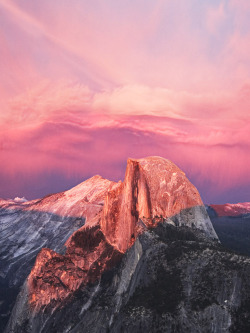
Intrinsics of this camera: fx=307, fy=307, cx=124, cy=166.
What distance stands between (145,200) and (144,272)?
84.7ft

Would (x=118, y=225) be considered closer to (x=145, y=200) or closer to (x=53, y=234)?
(x=145, y=200)

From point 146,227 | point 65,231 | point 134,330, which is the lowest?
point 134,330

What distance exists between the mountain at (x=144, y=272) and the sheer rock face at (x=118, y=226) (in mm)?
286

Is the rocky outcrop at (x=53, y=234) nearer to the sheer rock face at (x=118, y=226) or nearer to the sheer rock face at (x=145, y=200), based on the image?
the sheer rock face at (x=118, y=226)

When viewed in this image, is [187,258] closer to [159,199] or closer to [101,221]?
[159,199]

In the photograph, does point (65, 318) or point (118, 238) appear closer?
point (65, 318)

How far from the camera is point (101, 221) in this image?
9406 cm

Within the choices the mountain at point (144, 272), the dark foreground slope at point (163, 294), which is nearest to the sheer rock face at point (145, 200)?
the mountain at point (144, 272)

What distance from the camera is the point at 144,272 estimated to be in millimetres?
64625

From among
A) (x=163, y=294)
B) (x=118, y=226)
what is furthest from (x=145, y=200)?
(x=163, y=294)

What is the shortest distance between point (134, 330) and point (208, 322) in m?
12.7

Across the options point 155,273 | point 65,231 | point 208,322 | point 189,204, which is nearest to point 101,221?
point 189,204

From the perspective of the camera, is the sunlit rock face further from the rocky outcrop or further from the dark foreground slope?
the rocky outcrop

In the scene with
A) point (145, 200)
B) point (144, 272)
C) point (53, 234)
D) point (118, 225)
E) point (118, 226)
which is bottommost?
point (144, 272)
